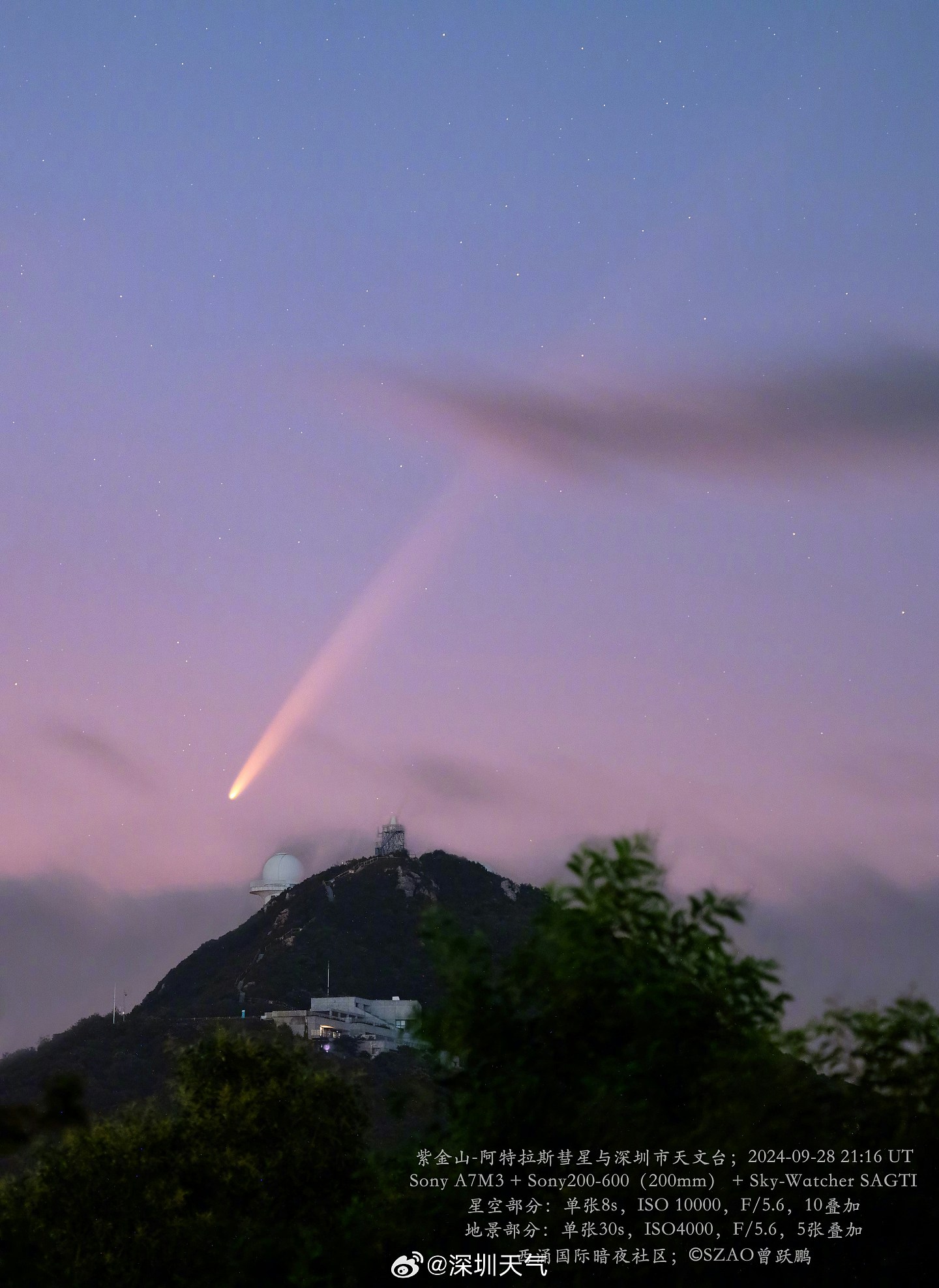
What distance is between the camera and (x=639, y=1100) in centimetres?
1936

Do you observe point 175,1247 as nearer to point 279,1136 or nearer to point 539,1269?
point 279,1136

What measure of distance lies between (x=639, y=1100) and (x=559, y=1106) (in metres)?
1.58

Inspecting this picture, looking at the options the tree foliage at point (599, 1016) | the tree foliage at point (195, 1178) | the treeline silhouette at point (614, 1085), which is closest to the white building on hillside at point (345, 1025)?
the tree foliage at point (195, 1178)

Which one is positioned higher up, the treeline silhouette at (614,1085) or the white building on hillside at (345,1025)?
the white building on hillside at (345,1025)

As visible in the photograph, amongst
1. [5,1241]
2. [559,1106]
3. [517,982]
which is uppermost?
[517,982]

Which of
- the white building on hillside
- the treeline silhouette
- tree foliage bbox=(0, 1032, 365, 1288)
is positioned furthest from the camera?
the white building on hillside

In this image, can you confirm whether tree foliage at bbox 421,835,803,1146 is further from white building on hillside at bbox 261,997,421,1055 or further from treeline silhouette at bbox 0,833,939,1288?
white building on hillside at bbox 261,997,421,1055

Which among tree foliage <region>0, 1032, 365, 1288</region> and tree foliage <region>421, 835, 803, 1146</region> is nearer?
tree foliage <region>421, 835, 803, 1146</region>

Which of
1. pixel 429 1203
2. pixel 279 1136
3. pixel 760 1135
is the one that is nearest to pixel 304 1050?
pixel 279 1136

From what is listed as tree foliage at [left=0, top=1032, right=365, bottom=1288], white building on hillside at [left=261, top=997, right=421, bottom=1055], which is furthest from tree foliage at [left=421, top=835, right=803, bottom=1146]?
white building on hillside at [left=261, top=997, right=421, bottom=1055]

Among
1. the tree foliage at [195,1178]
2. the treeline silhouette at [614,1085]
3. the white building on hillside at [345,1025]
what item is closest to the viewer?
the treeline silhouette at [614,1085]

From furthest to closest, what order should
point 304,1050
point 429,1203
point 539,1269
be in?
point 304,1050, point 429,1203, point 539,1269

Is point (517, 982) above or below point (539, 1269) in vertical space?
above

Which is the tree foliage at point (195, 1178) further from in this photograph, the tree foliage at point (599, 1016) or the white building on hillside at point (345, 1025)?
the white building on hillside at point (345, 1025)
